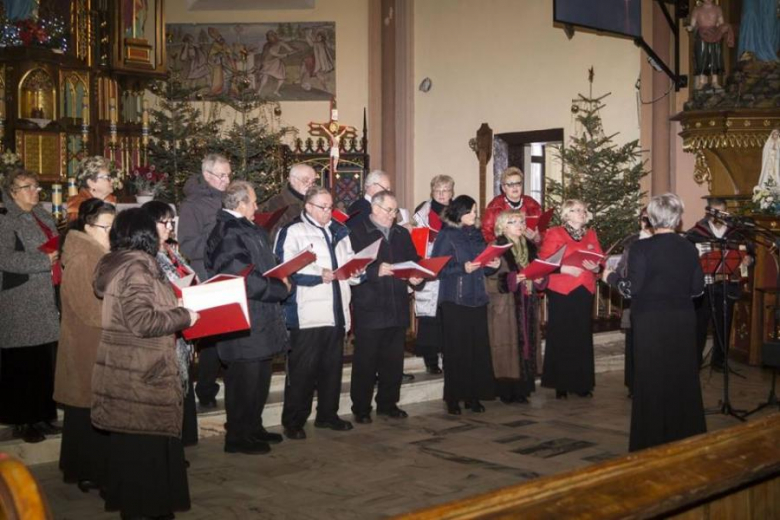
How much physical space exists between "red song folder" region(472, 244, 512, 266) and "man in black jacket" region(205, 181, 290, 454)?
1.54m

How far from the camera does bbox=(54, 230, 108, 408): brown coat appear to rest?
4.91 metres

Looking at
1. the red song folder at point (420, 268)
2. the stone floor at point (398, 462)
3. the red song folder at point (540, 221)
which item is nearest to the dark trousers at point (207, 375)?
the stone floor at point (398, 462)

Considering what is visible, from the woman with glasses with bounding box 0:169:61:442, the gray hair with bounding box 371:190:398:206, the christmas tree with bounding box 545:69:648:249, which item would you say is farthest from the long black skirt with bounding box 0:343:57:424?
the christmas tree with bounding box 545:69:648:249

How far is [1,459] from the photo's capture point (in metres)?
1.60

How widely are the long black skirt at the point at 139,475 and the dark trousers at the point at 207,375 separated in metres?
2.24

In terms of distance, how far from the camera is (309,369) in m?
6.35

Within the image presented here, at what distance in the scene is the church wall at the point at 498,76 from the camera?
12.8 m

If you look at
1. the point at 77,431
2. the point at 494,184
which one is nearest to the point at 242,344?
the point at 77,431

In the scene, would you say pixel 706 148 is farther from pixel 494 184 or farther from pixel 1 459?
pixel 1 459

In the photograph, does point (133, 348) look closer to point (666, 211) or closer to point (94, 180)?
point (94, 180)

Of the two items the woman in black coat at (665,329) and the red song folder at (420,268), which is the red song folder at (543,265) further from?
the woman in black coat at (665,329)

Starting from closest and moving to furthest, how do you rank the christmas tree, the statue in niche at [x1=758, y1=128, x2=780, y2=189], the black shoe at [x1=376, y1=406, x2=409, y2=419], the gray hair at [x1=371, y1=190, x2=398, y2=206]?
1. the gray hair at [x1=371, y1=190, x2=398, y2=206]
2. the black shoe at [x1=376, y1=406, x2=409, y2=419]
3. the statue in niche at [x1=758, y1=128, x2=780, y2=189]
4. the christmas tree

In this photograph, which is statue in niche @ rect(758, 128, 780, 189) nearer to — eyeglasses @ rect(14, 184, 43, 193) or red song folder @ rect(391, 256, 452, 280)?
red song folder @ rect(391, 256, 452, 280)

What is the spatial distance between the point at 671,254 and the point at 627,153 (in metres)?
6.71
